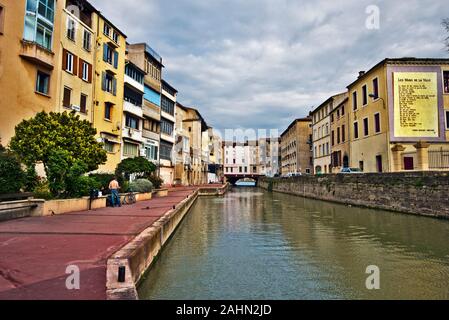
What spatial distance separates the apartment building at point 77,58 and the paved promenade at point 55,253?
1365cm

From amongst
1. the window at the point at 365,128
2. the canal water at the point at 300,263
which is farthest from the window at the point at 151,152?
the window at the point at 365,128

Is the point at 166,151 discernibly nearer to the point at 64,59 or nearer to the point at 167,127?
the point at 167,127

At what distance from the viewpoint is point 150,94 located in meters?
36.2

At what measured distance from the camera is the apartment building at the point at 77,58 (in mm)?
21531

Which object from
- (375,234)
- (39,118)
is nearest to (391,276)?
(375,234)

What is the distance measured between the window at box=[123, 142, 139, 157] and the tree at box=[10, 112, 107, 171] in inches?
577

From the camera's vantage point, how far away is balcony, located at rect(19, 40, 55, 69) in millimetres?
18156

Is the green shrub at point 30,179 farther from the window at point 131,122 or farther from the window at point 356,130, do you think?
the window at point 356,130

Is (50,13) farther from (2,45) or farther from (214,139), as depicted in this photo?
(214,139)

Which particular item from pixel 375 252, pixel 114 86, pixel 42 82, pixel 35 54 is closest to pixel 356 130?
pixel 114 86

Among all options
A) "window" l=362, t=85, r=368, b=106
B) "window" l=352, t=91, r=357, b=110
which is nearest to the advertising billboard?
"window" l=362, t=85, r=368, b=106

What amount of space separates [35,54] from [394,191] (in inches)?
994

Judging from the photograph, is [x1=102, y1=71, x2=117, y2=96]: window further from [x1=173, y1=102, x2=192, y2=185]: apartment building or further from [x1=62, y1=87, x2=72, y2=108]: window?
[x1=173, y1=102, x2=192, y2=185]: apartment building
